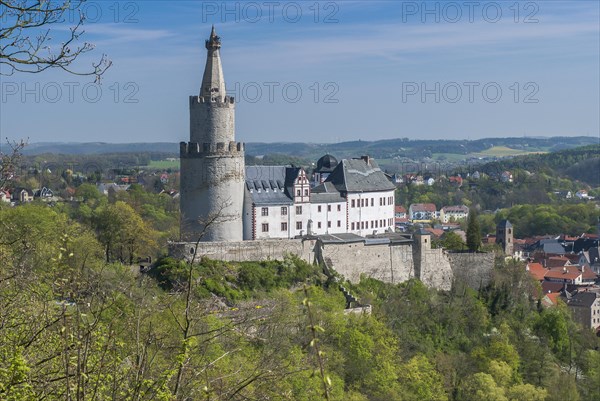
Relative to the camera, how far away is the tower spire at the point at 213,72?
4119 centimetres

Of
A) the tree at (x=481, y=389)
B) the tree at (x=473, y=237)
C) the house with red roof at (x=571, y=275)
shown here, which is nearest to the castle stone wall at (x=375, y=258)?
the tree at (x=473, y=237)

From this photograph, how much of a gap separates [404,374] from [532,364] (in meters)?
9.48

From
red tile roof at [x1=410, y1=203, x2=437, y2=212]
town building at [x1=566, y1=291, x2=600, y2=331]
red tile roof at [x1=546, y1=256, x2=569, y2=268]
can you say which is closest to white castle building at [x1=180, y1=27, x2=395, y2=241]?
town building at [x1=566, y1=291, x2=600, y2=331]

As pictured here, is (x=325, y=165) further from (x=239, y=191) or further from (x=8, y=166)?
(x=8, y=166)

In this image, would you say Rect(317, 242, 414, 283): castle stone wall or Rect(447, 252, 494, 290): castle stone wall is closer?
Rect(317, 242, 414, 283): castle stone wall

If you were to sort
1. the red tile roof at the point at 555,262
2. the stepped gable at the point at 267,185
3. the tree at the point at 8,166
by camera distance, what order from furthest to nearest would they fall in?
the red tile roof at the point at 555,262
the stepped gable at the point at 267,185
the tree at the point at 8,166

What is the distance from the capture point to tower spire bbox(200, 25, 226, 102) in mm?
41188

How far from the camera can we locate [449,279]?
48281mm

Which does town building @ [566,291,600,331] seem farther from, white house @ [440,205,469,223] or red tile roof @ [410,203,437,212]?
red tile roof @ [410,203,437,212]

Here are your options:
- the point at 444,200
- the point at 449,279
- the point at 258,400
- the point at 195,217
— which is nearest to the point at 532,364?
the point at 449,279

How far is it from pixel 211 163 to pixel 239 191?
177cm

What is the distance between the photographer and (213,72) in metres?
41.5

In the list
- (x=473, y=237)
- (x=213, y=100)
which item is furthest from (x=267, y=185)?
(x=473, y=237)

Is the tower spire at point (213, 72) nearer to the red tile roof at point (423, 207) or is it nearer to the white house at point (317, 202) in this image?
the white house at point (317, 202)
